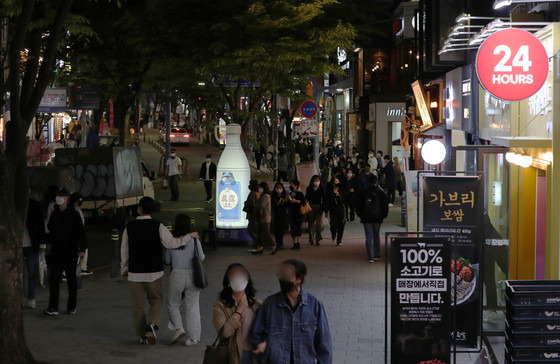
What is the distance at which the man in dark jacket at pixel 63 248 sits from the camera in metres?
12.9

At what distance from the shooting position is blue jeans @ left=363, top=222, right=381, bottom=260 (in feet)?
60.1

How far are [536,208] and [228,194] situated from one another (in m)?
8.91

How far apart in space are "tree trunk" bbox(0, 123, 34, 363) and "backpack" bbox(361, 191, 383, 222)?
9116mm

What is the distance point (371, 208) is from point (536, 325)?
9632 mm

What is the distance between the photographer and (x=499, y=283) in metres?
12.6

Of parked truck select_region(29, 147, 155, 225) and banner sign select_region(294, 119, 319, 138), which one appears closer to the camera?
parked truck select_region(29, 147, 155, 225)

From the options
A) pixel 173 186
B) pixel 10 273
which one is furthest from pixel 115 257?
pixel 173 186

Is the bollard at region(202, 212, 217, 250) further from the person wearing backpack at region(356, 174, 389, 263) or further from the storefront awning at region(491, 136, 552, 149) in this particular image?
the storefront awning at region(491, 136, 552, 149)

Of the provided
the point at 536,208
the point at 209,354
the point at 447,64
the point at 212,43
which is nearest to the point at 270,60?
the point at 212,43

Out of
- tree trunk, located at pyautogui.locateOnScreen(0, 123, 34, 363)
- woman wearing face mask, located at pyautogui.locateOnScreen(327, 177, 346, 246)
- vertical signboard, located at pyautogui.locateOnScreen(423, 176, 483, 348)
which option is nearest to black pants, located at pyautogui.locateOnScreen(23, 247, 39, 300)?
tree trunk, located at pyautogui.locateOnScreen(0, 123, 34, 363)

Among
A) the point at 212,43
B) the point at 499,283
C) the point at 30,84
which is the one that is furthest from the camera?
the point at 212,43

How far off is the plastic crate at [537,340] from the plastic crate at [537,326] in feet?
0.09

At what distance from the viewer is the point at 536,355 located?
8555 millimetres

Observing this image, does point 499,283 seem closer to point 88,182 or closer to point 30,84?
point 30,84
